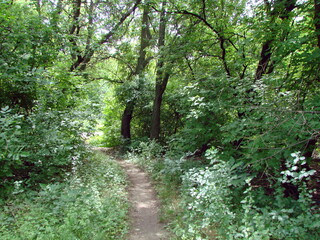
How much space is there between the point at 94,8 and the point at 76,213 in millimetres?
10944

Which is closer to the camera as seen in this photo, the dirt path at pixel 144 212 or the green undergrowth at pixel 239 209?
the green undergrowth at pixel 239 209

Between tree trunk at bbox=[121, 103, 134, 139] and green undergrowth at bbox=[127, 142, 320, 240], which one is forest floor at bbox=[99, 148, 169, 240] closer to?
green undergrowth at bbox=[127, 142, 320, 240]

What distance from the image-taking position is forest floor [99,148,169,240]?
14.3 ft

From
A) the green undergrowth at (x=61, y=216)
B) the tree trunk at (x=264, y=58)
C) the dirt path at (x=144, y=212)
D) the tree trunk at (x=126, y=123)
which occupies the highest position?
the tree trunk at (x=264, y=58)

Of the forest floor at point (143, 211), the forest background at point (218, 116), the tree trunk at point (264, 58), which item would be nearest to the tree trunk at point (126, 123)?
the forest background at point (218, 116)

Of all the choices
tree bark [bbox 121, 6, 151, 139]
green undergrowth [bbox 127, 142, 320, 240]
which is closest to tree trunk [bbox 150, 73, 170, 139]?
tree bark [bbox 121, 6, 151, 139]

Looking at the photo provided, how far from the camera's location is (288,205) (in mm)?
3883

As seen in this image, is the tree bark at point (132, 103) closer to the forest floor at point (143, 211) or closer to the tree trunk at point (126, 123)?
the tree trunk at point (126, 123)

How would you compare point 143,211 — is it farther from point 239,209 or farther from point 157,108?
point 157,108

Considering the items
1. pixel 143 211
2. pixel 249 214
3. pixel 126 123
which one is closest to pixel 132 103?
→ pixel 126 123

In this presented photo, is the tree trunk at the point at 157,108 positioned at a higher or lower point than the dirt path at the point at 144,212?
higher

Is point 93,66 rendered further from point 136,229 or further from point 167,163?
point 136,229

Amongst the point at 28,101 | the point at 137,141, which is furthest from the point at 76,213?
the point at 137,141

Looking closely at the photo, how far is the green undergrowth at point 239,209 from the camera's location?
10.4 ft
